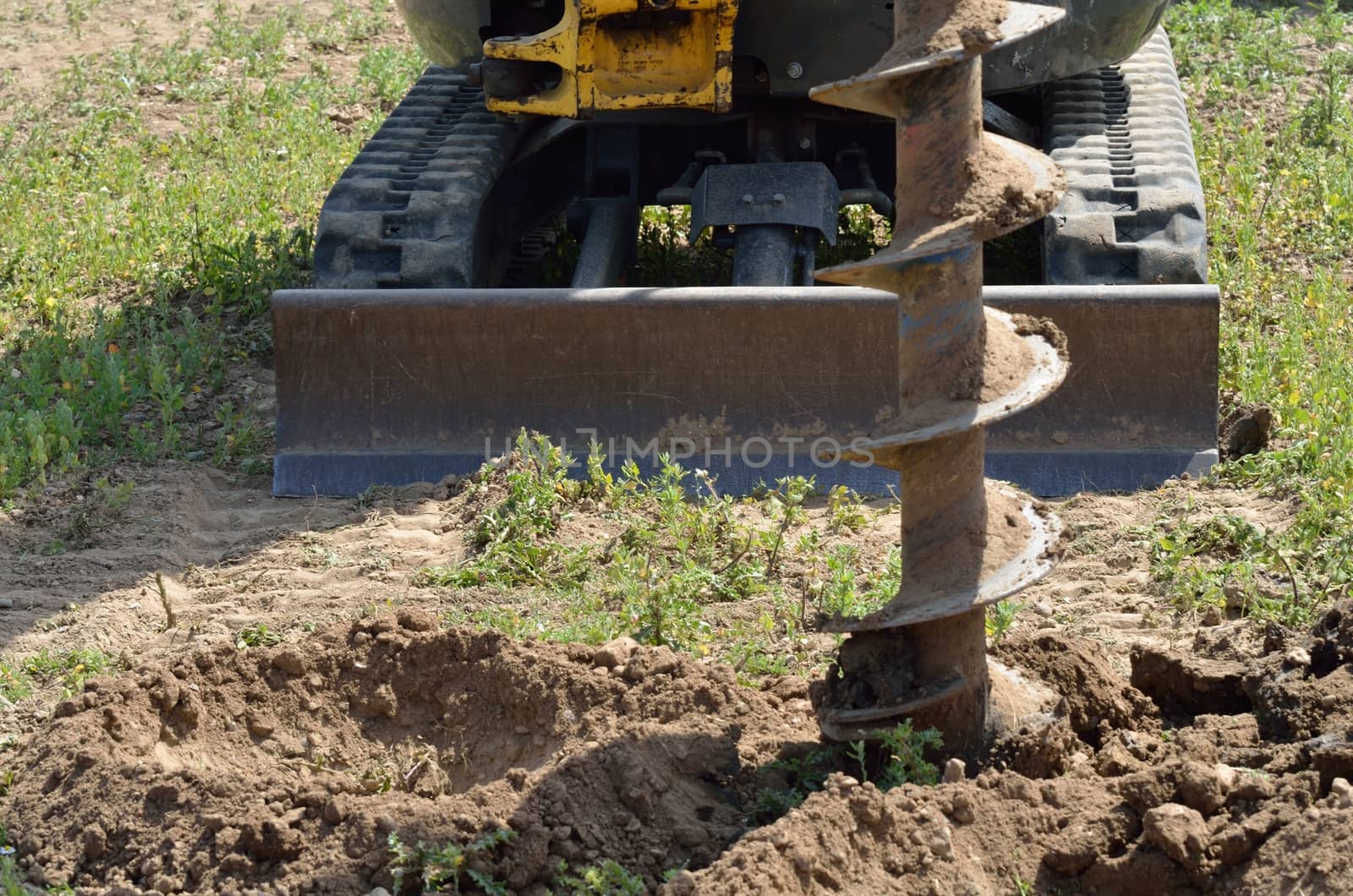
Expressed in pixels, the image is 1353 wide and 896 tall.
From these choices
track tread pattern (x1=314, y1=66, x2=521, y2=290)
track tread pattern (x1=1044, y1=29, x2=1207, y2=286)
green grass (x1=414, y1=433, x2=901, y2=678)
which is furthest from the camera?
track tread pattern (x1=314, y1=66, x2=521, y2=290)

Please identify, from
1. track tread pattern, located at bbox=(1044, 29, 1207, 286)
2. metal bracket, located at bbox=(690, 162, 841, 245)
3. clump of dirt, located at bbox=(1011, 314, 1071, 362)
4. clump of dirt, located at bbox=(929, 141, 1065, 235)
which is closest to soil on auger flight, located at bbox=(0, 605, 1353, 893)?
clump of dirt, located at bbox=(1011, 314, 1071, 362)

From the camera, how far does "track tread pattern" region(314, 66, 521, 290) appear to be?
508 centimetres

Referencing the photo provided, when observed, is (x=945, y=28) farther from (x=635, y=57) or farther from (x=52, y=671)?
(x=635, y=57)

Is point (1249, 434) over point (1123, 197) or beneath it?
beneath

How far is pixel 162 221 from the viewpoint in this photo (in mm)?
6984

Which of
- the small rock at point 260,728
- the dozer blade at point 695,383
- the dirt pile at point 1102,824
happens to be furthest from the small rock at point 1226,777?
the dozer blade at point 695,383

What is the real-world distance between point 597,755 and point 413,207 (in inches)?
109

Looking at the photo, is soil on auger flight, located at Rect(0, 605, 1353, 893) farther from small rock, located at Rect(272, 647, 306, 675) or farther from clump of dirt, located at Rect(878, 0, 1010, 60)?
clump of dirt, located at Rect(878, 0, 1010, 60)

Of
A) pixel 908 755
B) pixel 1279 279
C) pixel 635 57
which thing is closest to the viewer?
pixel 908 755

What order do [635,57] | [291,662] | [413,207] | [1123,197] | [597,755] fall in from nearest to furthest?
[597,755], [291,662], [635,57], [1123,197], [413,207]

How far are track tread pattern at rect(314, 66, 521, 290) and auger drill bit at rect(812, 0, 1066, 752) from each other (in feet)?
8.43

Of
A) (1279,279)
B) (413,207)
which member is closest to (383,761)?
(413,207)

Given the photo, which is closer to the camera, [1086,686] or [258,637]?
[1086,686]

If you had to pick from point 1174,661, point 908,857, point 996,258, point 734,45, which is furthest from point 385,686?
point 996,258
